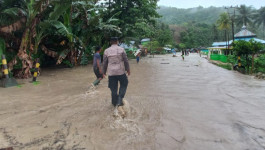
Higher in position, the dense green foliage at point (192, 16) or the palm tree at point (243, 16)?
the dense green foliage at point (192, 16)

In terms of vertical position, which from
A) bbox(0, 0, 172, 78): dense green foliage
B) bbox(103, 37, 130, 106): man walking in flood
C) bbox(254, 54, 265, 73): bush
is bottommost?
bbox(254, 54, 265, 73): bush

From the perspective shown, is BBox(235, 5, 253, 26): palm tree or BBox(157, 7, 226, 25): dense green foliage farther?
BBox(157, 7, 226, 25): dense green foliage

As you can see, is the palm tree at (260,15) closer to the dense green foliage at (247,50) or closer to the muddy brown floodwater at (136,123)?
the dense green foliage at (247,50)

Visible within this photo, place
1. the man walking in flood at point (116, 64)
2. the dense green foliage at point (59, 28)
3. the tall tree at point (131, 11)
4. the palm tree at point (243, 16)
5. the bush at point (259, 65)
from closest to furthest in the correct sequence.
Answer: the man walking in flood at point (116, 64), the dense green foliage at point (59, 28), the bush at point (259, 65), the tall tree at point (131, 11), the palm tree at point (243, 16)

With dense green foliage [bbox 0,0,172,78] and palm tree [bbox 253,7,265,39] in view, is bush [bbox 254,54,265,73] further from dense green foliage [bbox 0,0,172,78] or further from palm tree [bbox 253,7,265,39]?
palm tree [bbox 253,7,265,39]

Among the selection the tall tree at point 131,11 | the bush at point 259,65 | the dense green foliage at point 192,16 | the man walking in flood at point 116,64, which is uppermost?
the dense green foliage at point 192,16

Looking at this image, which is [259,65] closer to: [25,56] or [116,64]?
[116,64]

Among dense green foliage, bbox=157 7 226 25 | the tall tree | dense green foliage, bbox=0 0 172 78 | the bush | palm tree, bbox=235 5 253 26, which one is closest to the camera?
dense green foliage, bbox=0 0 172 78

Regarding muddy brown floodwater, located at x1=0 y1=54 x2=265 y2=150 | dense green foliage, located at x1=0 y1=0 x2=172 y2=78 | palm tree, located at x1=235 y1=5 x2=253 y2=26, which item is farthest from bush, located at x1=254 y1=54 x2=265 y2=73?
palm tree, located at x1=235 y1=5 x2=253 y2=26

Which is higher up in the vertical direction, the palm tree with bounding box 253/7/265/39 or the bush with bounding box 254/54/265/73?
the palm tree with bounding box 253/7/265/39

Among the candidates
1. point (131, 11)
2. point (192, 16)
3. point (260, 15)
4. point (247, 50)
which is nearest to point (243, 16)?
point (260, 15)

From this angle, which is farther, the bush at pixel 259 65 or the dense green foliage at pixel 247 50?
the bush at pixel 259 65

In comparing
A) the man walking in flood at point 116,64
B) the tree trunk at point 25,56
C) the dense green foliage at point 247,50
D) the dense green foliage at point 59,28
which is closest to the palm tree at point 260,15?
Answer: the dense green foliage at point 59,28

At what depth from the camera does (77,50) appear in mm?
12258
